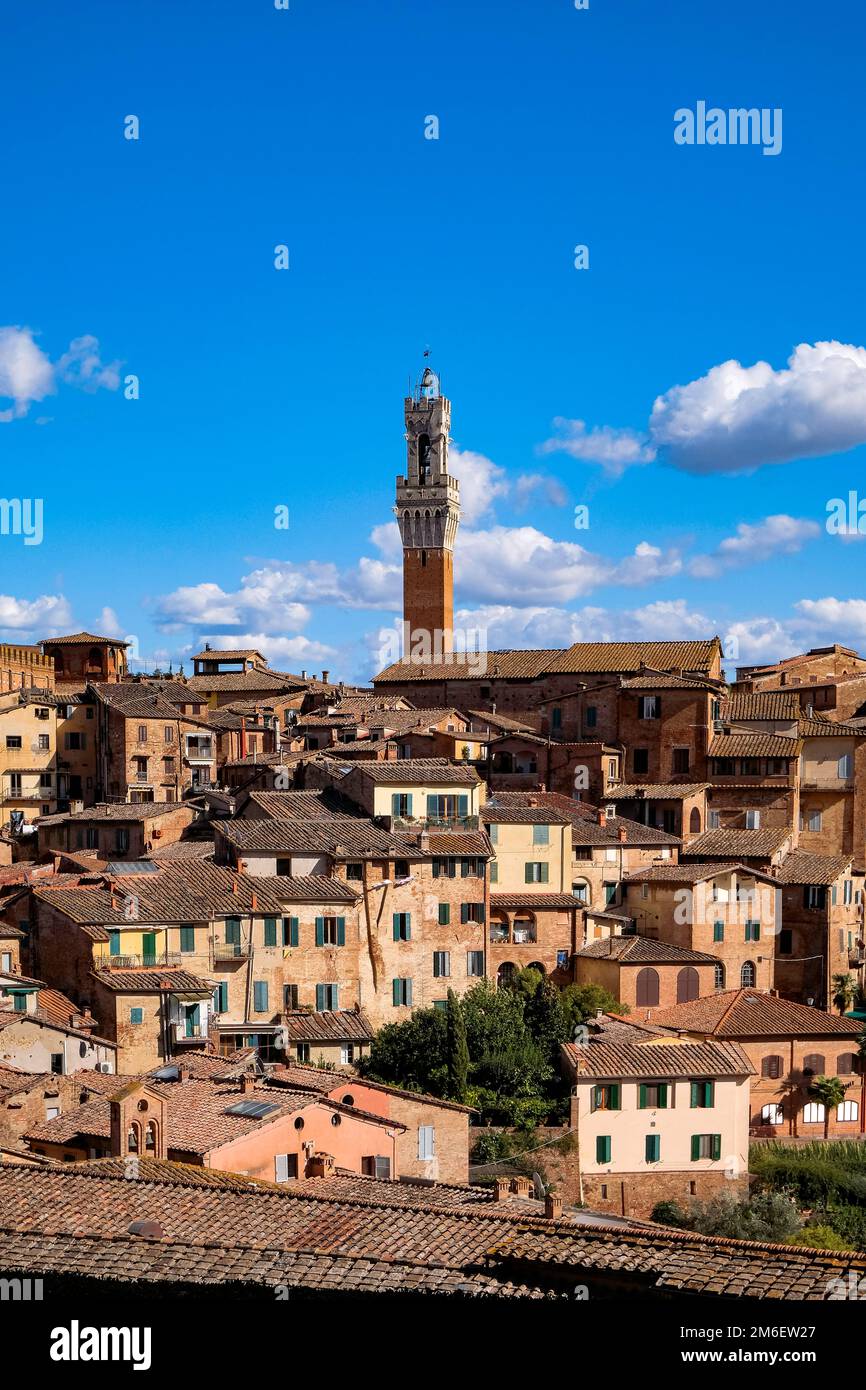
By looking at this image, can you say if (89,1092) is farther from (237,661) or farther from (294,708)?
(237,661)

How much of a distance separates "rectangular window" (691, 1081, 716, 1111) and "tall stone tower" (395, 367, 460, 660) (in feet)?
195

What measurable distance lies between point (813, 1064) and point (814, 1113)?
52.5 inches

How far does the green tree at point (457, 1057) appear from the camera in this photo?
4012 centimetres

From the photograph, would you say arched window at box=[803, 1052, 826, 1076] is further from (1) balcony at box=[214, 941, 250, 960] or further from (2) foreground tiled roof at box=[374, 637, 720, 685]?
(2) foreground tiled roof at box=[374, 637, 720, 685]

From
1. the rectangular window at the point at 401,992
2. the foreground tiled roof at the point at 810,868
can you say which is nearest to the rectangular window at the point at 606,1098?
the rectangular window at the point at 401,992

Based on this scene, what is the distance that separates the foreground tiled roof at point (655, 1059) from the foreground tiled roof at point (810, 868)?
11.0 m

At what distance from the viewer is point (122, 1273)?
15875mm

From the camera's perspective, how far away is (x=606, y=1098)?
37.6 m

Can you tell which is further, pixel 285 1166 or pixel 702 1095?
pixel 702 1095

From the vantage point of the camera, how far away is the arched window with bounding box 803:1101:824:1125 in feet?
143

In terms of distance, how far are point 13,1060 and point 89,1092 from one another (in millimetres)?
3008

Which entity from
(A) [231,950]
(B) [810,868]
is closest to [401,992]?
(A) [231,950]

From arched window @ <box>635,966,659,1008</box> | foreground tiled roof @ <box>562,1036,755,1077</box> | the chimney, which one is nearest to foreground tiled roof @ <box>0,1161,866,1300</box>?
the chimney

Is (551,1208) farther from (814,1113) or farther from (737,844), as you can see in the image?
(737,844)
